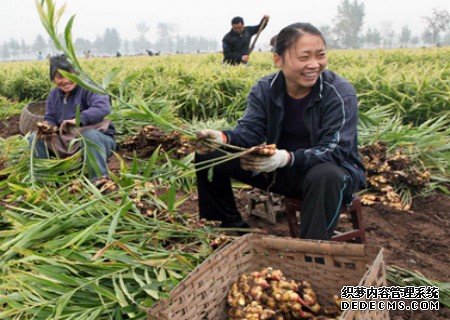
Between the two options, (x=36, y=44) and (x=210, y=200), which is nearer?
(x=210, y=200)

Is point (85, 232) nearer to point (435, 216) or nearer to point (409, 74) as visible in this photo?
point (435, 216)

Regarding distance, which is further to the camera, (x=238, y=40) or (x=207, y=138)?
(x=238, y=40)

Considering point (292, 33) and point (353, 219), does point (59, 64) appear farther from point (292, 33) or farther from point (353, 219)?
point (353, 219)

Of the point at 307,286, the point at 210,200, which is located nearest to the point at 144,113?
the point at 210,200

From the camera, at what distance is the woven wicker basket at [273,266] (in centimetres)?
152

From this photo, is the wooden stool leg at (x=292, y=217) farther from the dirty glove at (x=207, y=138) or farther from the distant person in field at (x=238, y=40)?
the distant person in field at (x=238, y=40)

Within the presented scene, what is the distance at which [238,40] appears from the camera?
823 cm

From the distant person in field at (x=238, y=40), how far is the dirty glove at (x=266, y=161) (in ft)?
20.8

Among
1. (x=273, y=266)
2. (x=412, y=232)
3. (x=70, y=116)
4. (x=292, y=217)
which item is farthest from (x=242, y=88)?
(x=273, y=266)

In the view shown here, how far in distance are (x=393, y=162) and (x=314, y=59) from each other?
1.30 m

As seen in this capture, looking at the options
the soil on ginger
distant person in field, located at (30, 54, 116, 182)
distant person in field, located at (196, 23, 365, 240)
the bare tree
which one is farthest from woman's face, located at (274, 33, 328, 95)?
the bare tree

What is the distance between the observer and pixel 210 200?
7.48 feet

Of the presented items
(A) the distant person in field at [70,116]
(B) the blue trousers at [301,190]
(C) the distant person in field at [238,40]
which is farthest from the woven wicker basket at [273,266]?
(C) the distant person in field at [238,40]

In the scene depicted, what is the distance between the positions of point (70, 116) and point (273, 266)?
6.47ft
